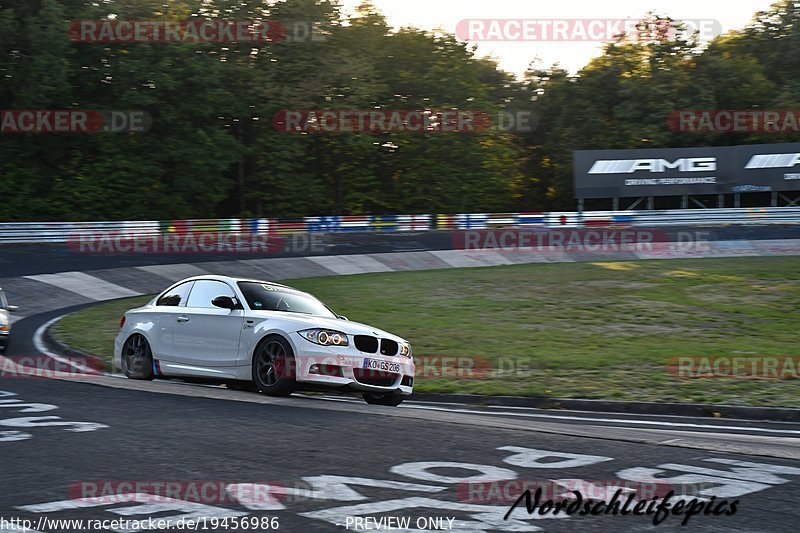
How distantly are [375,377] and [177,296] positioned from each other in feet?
10.3

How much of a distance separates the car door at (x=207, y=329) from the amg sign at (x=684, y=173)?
4242 centimetres

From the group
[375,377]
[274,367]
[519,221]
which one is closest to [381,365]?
[375,377]

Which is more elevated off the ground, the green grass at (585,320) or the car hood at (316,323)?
the car hood at (316,323)

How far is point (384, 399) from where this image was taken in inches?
464

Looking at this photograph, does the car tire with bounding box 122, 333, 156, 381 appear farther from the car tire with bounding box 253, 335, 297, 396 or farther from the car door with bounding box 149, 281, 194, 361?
the car tire with bounding box 253, 335, 297, 396

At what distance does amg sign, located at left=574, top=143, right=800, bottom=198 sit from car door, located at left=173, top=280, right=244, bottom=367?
139ft

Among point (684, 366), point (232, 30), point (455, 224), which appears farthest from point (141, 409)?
point (232, 30)

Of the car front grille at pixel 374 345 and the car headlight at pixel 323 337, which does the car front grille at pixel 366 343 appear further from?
the car headlight at pixel 323 337

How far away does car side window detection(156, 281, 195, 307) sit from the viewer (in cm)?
1259

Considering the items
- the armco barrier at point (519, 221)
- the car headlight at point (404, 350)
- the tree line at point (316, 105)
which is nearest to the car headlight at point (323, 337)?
the car headlight at point (404, 350)

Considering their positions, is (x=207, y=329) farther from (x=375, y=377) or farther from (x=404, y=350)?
(x=404, y=350)

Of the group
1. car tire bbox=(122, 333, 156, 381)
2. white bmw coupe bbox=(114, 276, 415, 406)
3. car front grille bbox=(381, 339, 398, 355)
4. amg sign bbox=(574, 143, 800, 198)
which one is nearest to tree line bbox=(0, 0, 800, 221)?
amg sign bbox=(574, 143, 800, 198)

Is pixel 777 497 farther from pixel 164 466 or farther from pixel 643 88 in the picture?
pixel 643 88

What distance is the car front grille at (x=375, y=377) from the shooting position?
11008 millimetres
